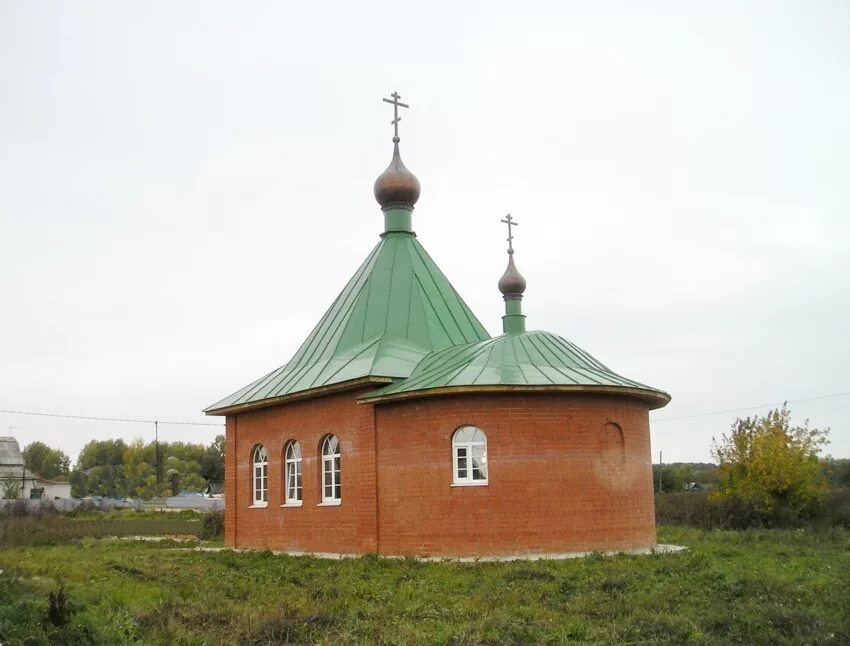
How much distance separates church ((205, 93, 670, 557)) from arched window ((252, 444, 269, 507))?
29 centimetres

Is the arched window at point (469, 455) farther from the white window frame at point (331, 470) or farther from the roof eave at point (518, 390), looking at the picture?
the white window frame at point (331, 470)

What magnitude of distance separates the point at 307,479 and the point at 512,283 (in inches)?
250

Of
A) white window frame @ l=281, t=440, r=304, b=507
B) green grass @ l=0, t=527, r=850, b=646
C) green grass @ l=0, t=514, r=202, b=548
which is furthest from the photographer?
green grass @ l=0, t=514, r=202, b=548

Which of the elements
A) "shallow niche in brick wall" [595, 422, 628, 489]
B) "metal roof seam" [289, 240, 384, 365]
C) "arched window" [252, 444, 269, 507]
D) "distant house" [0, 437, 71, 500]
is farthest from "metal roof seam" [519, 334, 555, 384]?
"distant house" [0, 437, 71, 500]

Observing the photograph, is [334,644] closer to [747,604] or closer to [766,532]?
[747,604]

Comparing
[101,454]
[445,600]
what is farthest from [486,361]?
[101,454]

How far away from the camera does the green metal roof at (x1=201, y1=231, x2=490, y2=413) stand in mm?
18891

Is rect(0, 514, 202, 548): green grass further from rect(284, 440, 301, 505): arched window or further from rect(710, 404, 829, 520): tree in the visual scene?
rect(710, 404, 829, 520): tree

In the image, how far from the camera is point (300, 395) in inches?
741

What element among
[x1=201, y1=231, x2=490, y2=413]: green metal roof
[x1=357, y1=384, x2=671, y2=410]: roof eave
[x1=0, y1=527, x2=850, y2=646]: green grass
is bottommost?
[x1=0, y1=527, x2=850, y2=646]: green grass

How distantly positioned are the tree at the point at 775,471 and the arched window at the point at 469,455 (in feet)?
38.7

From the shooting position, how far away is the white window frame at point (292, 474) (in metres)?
19.6

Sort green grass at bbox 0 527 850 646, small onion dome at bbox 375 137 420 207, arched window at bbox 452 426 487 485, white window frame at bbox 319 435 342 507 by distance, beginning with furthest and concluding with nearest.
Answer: small onion dome at bbox 375 137 420 207 < white window frame at bbox 319 435 342 507 < arched window at bbox 452 426 487 485 < green grass at bbox 0 527 850 646

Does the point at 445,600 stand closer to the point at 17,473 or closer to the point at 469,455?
the point at 469,455
